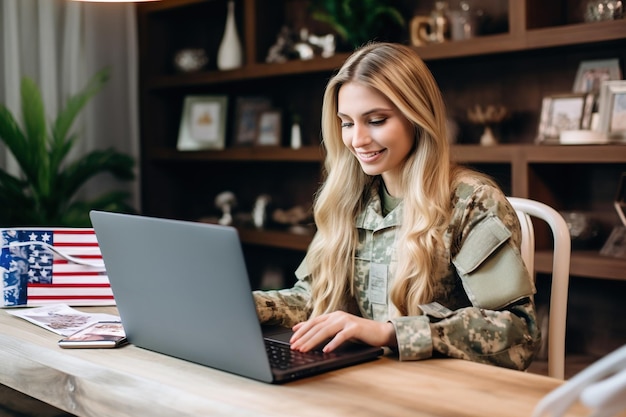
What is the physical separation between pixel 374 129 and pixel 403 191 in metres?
0.15

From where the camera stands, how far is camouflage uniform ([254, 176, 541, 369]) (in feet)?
4.82

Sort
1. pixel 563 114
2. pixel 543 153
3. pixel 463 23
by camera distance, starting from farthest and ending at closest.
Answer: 1. pixel 463 23
2. pixel 563 114
3. pixel 543 153

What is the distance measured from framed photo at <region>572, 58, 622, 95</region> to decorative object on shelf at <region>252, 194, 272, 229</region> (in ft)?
5.26

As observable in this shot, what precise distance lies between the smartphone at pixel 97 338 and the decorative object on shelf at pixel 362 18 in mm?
2084

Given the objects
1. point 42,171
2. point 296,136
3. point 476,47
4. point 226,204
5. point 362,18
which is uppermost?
point 362,18

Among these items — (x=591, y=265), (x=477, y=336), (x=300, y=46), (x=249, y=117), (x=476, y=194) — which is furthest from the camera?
(x=249, y=117)

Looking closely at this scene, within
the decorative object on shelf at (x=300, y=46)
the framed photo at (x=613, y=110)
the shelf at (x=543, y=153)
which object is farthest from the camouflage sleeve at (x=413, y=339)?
the decorative object on shelf at (x=300, y=46)

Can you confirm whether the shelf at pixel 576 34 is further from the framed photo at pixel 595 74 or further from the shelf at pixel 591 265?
the shelf at pixel 591 265

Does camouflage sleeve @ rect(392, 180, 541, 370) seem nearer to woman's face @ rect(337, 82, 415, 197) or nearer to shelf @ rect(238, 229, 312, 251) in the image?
woman's face @ rect(337, 82, 415, 197)

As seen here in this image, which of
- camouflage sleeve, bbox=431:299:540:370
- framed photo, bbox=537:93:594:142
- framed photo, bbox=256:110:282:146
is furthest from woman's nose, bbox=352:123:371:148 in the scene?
framed photo, bbox=256:110:282:146

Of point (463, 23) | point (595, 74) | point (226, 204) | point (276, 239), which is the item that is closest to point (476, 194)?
point (595, 74)

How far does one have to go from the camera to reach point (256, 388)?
1237 mm

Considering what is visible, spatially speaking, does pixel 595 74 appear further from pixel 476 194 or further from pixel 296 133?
pixel 476 194

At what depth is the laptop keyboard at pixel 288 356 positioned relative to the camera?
1.32 metres
